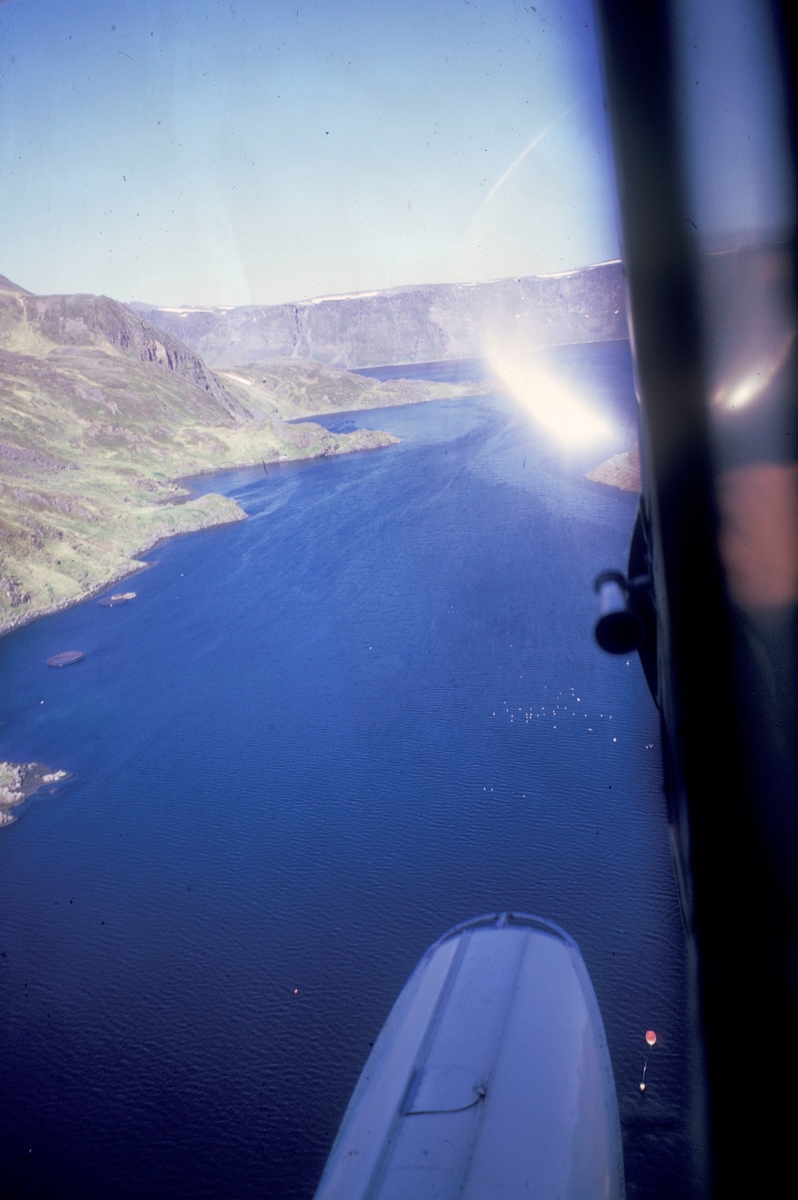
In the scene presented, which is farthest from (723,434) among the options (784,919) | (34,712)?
(34,712)

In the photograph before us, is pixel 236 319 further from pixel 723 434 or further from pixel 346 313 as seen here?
pixel 723 434

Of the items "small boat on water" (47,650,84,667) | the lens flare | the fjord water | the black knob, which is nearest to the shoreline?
the fjord water

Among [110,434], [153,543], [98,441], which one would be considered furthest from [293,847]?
[110,434]

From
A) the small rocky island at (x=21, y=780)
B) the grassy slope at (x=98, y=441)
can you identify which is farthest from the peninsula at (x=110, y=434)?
the small rocky island at (x=21, y=780)

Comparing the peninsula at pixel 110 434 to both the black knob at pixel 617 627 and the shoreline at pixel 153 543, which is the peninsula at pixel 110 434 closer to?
the shoreline at pixel 153 543

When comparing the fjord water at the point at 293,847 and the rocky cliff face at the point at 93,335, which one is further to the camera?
the rocky cliff face at the point at 93,335

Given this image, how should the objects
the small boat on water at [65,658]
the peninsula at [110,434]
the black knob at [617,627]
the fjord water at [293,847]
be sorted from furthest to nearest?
the peninsula at [110,434], the small boat on water at [65,658], the fjord water at [293,847], the black knob at [617,627]

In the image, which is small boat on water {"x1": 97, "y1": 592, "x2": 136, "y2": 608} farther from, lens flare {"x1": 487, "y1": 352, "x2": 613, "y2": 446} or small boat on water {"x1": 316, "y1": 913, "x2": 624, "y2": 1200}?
lens flare {"x1": 487, "y1": 352, "x2": 613, "y2": 446}
